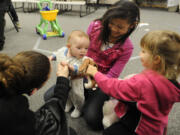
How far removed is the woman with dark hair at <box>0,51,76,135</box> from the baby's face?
0.32 metres

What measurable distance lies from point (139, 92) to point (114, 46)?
511mm

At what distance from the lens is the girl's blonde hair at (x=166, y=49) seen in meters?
0.72

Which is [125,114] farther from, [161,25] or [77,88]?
[161,25]

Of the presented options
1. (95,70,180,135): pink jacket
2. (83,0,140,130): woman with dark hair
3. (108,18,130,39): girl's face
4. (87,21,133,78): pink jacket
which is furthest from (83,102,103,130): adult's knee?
(108,18,130,39): girl's face

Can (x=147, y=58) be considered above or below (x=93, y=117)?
above

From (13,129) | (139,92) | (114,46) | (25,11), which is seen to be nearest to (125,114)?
(139,92)

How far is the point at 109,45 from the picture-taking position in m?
1.25

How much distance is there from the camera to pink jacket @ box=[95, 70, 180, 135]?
2.50 ft

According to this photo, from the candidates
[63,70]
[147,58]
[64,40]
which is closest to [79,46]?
[63,70]

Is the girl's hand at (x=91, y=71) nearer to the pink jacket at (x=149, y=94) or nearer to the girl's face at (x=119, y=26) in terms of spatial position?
the pink jacket at (x=149, y=94)

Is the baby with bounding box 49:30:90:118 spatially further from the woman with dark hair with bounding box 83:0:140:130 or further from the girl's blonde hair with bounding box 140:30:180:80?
the girl's blonde hair with bounding box 140:30:180:80

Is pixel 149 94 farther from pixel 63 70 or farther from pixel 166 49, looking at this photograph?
pixel 63 70

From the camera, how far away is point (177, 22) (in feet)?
12.7

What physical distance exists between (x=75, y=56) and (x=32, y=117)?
48 cm
